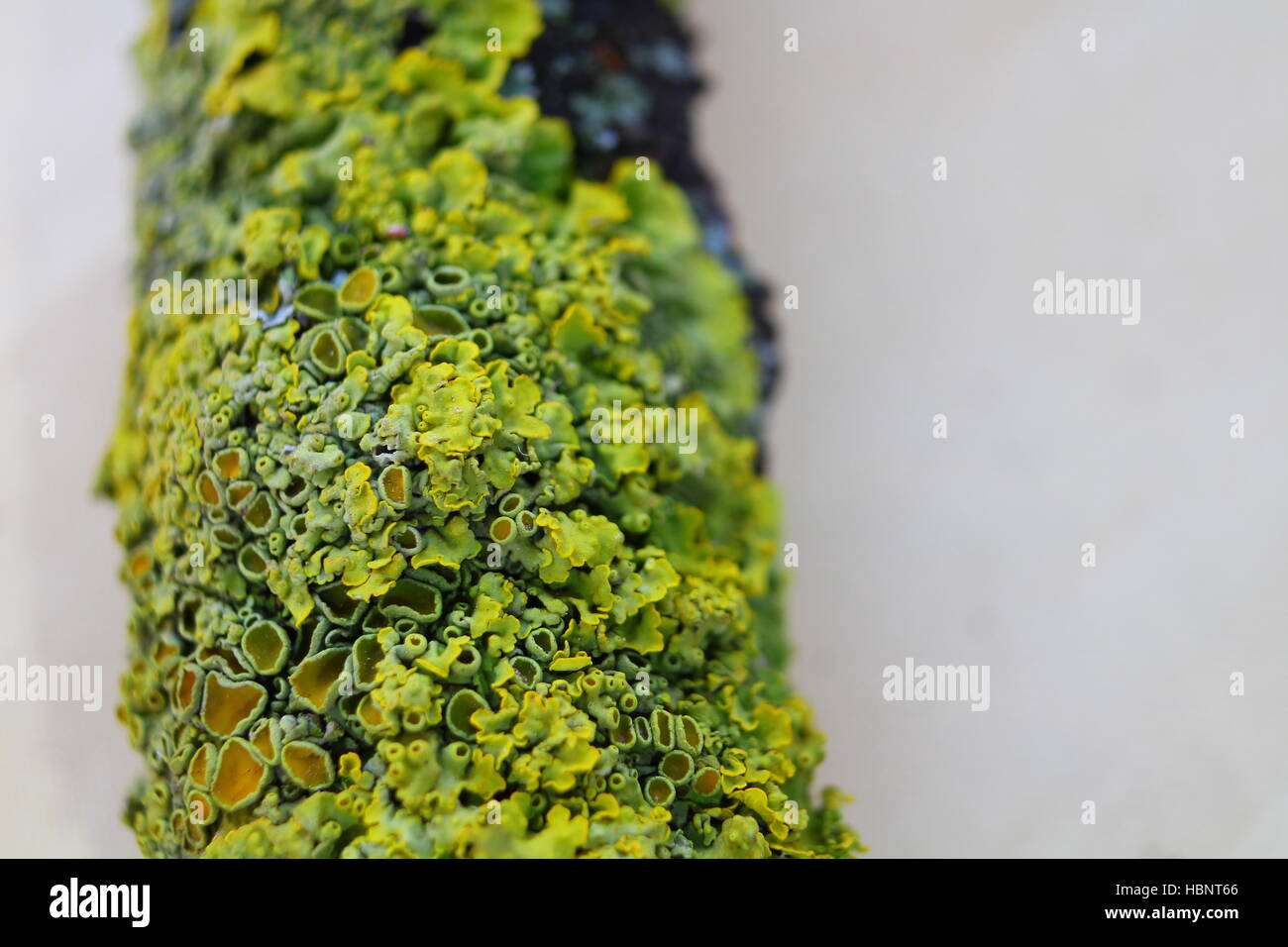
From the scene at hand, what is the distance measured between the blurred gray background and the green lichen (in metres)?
0.54

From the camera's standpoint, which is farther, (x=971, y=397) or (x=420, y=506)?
(x=971, y=397)

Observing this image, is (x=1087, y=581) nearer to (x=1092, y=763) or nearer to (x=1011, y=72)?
(x=1092, y=763)

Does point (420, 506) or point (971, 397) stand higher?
point (971, 397)

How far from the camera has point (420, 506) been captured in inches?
50.3

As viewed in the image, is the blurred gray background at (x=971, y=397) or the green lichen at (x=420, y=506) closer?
the green lichen at (x=420, y=506)

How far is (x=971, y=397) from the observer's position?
2.18 metres

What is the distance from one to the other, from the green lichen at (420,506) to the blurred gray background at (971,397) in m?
0.54

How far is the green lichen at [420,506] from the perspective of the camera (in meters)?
1.21

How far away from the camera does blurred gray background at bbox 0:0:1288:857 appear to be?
1998 mm

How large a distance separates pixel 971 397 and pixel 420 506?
1.31 meters

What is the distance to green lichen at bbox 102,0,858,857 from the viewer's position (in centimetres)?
121

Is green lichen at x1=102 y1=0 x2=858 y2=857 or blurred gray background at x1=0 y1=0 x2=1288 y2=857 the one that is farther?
blurred gray background at x1=0 y1=0 x2=1288 y2=857

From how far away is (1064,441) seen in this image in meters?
2.14
